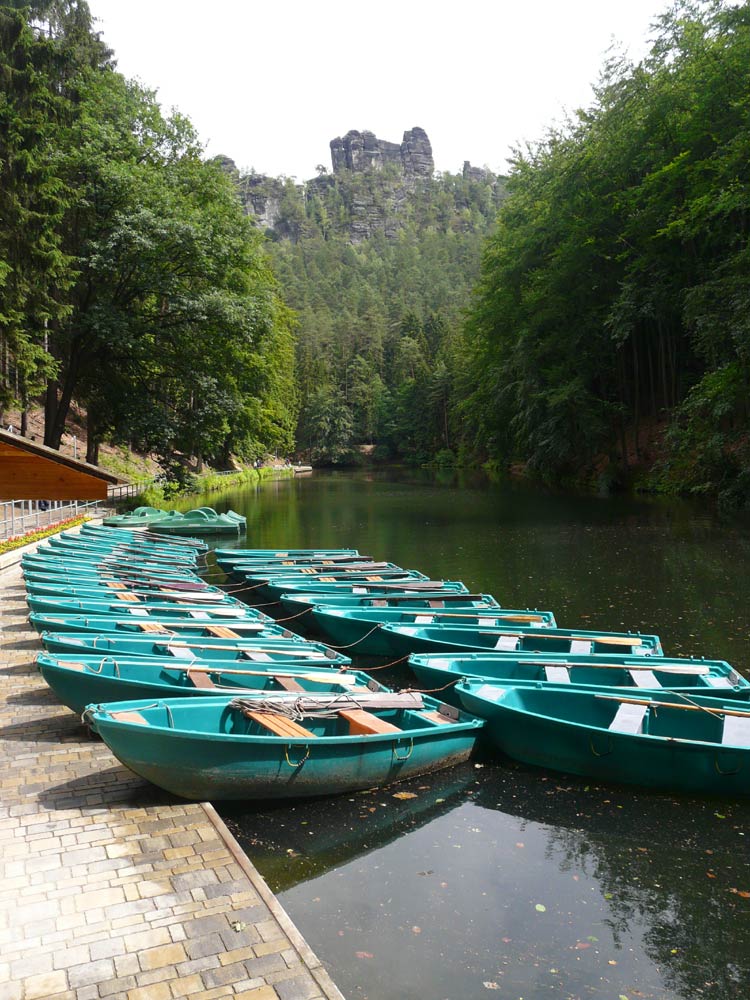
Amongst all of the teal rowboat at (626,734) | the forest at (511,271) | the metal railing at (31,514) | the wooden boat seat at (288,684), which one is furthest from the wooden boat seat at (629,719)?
the forest at (511,271)

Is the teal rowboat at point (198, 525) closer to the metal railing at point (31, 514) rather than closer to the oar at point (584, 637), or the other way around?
the metal railing at point (31, 514)

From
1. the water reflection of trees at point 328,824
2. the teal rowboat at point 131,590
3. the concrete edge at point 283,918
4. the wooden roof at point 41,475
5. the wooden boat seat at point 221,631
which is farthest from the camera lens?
the teal rowboat at point 131,590

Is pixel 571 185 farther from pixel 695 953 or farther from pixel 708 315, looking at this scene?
pixel 695 953

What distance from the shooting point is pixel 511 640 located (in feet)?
36.0

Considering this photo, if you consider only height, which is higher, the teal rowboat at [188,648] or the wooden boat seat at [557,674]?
the teal rowboat at [188,648]

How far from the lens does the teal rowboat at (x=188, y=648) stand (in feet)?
27.6

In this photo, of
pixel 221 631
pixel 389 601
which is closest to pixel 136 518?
pixel 389 601

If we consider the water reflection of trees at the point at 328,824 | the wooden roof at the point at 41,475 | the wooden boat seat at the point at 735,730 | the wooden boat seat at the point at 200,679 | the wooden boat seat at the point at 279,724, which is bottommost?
the water reflection of trees at the point at 328,824

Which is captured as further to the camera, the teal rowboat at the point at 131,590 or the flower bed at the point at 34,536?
the flower bed at the point at 34,536

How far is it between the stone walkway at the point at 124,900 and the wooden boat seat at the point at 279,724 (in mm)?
965

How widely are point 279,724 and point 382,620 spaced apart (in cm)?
533

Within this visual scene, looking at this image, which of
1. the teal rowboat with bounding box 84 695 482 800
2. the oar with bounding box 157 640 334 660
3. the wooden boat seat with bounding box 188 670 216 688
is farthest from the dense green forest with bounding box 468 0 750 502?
the wooden boat seat with bounding box 188 670 216 688

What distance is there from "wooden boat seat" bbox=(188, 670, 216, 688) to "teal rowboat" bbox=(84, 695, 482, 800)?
750 mm

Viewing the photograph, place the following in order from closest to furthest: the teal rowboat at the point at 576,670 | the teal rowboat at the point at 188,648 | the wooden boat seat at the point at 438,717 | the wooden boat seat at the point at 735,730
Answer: the wooden boat seat at the point at 735,730 < the wooden boat seat at the point at 438,717 < the teal rowboat at the point at 188,648 < the teal rowboat at the point at 576,670
